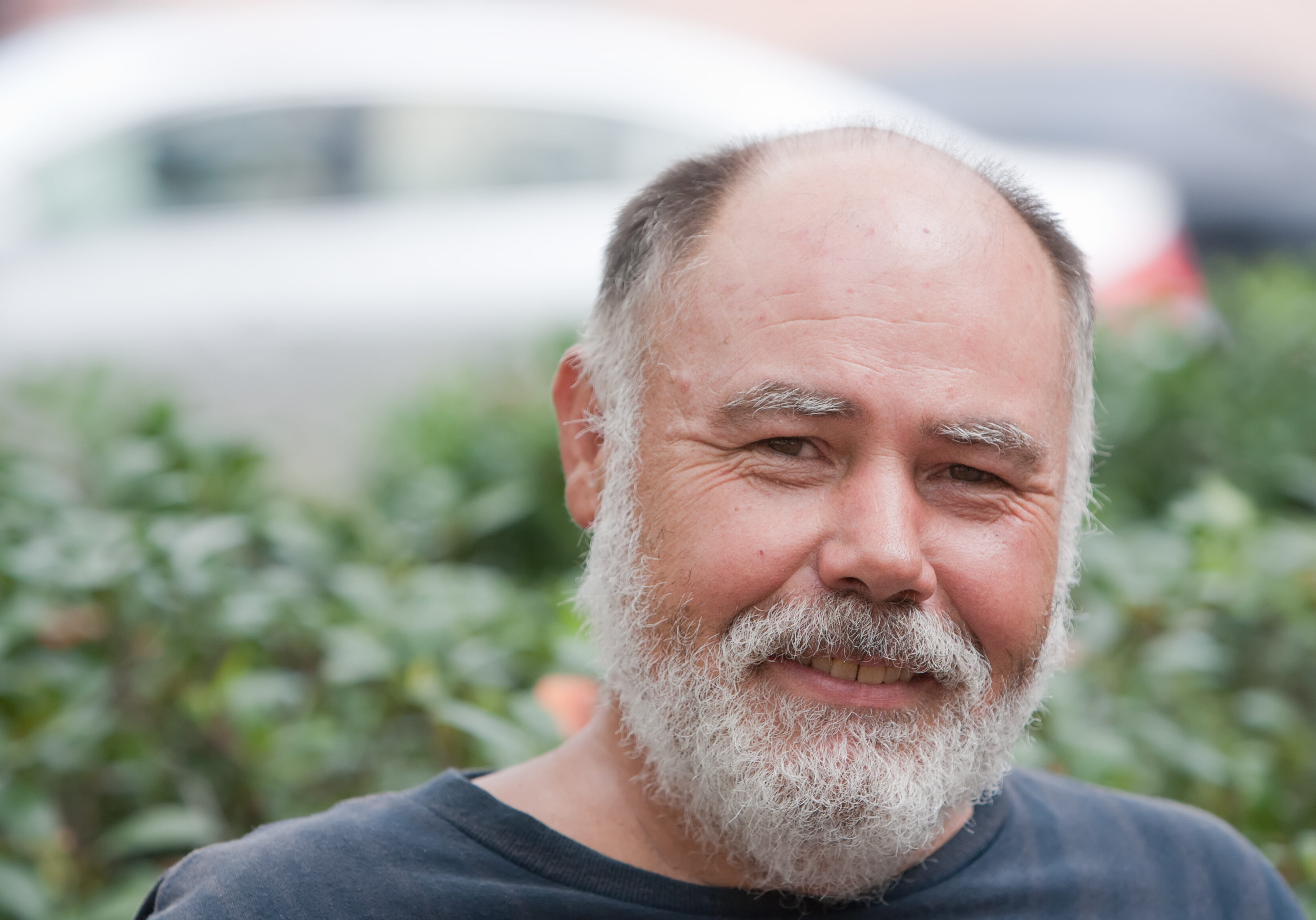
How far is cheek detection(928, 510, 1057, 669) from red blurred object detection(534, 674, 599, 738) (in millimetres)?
697

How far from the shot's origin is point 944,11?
579 inches

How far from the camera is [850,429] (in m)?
1.63

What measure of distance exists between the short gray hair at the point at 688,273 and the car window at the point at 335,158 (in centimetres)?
354

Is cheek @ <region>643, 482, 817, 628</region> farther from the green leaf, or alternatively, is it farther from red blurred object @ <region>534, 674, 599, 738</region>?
the green leaf

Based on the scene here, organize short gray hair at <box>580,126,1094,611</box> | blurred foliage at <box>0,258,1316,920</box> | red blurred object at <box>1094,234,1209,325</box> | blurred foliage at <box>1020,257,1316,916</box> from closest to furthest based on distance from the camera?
short gray hair at <box>580,126,1094,611</box>
blurred foliage at <box>0,258,1316,920</box>
blurred foliage at <box>1020,257,1316,916</box>
red blurred object at <box>1094,234,1209,325</box>

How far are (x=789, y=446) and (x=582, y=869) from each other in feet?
1.84

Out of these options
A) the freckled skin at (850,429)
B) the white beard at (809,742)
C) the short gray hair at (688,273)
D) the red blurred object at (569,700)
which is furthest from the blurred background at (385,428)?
the white beard at (809,742)

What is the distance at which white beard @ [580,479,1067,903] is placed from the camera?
1.61 meters

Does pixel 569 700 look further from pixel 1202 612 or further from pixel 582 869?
pixel 1202 612

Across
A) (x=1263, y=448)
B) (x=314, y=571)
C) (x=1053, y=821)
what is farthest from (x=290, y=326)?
(x=1053, y=821)

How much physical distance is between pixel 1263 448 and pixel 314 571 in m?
2.58

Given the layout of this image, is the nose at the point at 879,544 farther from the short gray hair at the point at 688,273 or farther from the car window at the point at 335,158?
the car window at the point at 335,158

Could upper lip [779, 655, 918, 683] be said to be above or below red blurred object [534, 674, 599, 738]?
above

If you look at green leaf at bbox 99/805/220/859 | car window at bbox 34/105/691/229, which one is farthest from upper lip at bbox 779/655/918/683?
car window at bbox 34/105/691/229
